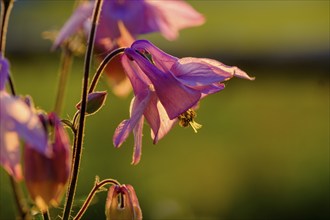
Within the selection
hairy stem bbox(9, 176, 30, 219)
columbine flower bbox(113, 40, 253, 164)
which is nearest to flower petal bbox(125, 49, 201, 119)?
columbine flower bbox(113, 40, 253, 164)

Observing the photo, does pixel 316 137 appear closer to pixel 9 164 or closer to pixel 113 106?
pixel 113 106

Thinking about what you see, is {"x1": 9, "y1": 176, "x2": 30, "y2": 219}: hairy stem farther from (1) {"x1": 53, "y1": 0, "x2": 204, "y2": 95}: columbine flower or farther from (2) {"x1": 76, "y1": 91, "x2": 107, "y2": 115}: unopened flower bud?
(1) {"x1": 53, "y1": 0, "x2": 204, "y2": 95}: columbine flower

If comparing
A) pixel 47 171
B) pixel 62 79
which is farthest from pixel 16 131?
pixel 62 79

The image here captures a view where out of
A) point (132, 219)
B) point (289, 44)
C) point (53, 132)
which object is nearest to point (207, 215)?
point (132, 219)

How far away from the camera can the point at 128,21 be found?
1.79m

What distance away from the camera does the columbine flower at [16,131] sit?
99cm

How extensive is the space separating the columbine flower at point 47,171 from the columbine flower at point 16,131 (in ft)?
0.08

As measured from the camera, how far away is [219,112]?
5750 millimetres

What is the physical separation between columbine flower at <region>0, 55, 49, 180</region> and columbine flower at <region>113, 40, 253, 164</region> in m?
0.29

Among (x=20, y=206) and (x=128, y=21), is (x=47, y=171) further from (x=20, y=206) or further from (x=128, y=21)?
(x=128, y=21)

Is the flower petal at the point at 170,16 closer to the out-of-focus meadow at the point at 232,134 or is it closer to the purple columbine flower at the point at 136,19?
the purple columbine flower at the point at 136,19

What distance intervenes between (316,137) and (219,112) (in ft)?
2.59

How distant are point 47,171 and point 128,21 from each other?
755mm

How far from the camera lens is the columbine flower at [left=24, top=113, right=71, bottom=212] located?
108cm
